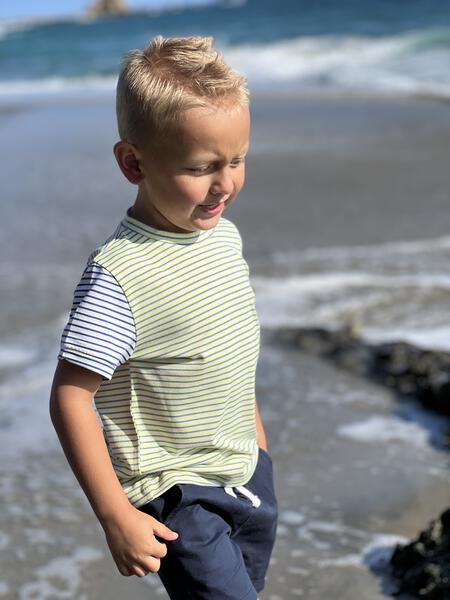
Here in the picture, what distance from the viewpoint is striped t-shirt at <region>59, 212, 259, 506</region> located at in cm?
162

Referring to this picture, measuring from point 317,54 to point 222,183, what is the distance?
2092cm

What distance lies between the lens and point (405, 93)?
1412 centimetres

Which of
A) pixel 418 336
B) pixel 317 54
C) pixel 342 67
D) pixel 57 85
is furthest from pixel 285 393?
pixel 317 54

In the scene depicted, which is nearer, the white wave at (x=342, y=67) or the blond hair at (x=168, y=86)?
the blond hair at (x=168, y=86)

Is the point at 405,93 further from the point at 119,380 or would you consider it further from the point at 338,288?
the point at 119,380

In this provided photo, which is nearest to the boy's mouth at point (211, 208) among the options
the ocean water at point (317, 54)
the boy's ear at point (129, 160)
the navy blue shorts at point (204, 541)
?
→ the boy's ear at point (129, 160)

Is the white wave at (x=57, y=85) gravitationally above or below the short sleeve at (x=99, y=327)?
below

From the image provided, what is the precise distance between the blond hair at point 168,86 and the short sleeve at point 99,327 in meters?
0.27

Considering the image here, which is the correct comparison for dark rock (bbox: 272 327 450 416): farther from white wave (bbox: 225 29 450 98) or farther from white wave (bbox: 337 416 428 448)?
white wave (bbox: 225 29 450 98)

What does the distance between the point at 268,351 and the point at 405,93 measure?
1071cm

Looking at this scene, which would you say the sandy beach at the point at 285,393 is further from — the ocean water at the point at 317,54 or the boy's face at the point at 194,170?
the ocean water at the point at 317,54

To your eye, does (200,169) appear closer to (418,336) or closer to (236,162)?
(236,162)

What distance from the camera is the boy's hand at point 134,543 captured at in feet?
5.19

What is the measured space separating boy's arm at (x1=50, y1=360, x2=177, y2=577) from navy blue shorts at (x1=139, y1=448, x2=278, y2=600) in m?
0.10
